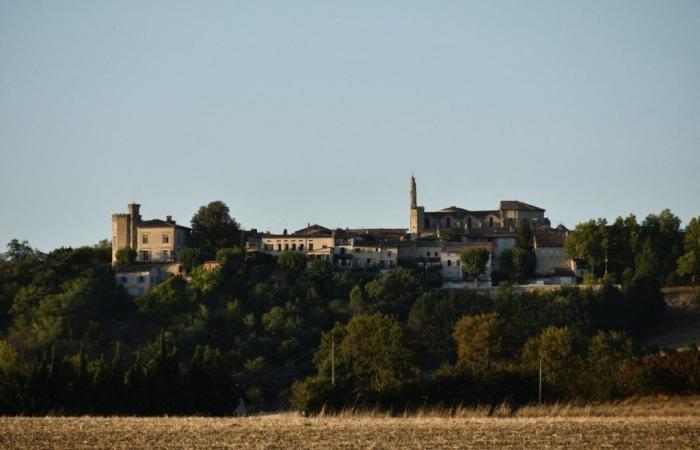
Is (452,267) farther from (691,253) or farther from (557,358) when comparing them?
(557,358)

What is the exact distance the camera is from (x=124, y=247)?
282 ft

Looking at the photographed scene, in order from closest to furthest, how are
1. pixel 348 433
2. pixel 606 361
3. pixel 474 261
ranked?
pixel 348 433
pixel 606 361
pixel 474 261

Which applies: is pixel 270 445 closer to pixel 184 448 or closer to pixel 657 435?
pixel 184 448

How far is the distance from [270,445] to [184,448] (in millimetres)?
1617

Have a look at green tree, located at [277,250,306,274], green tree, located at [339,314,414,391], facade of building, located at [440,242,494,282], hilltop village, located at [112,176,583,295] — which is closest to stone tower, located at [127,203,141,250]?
hilltop village, located at [112,176,583,295]

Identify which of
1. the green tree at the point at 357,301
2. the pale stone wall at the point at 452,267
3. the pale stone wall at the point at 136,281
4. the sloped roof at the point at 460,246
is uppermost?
the sloped roof at the point at 460,246

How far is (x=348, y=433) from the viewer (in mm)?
30953

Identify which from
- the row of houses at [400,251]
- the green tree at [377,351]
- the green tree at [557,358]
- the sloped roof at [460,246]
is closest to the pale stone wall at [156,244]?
the row of houses at [400,251]

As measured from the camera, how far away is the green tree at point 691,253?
8425cm

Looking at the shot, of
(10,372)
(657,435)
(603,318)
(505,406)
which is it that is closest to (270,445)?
(657,435)

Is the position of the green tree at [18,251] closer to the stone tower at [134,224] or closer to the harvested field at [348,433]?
the stone tower at [134,224]

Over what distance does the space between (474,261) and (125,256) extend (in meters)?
18.9

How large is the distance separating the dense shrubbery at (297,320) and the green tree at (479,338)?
0.07 m

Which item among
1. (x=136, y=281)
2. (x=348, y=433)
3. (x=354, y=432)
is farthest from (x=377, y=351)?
(x=348, y=433)
